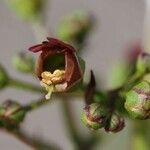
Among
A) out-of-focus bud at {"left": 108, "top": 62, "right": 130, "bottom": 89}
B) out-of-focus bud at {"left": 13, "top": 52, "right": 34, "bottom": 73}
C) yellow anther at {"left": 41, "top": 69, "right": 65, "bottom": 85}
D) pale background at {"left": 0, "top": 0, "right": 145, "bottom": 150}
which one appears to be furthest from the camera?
pale background at {"left": 0, "top": 0, "right": 145, "bottom": 150}

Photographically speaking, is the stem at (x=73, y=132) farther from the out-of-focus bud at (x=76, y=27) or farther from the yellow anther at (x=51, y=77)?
the yellow anther at (x=51, y=77)

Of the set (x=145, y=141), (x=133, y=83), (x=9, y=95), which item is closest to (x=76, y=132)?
(x=145, y=141)

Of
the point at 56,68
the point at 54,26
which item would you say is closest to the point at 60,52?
the point at 56,68

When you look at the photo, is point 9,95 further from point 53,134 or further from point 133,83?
point 133,83

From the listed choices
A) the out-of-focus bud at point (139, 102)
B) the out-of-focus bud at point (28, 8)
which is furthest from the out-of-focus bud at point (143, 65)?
the out-of-focus bud at point (28, 8)

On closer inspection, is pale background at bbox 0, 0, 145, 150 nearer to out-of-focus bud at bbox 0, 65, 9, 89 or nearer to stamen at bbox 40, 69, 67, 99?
out-of-focus bud at bbox 0, 65, 9, 89

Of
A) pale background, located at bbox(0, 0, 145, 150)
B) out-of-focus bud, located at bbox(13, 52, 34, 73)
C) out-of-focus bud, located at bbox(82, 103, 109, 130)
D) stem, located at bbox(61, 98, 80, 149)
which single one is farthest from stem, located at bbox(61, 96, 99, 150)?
pale background, located at bbox(0, 0, 145, 150)
